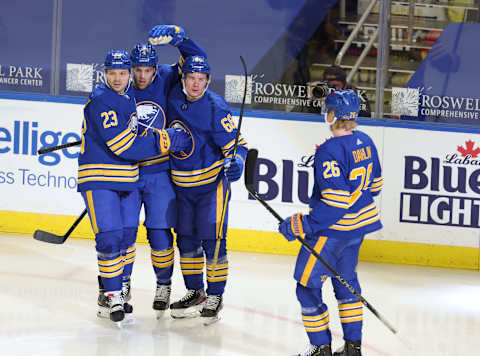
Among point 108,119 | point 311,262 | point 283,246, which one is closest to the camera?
point 311,262

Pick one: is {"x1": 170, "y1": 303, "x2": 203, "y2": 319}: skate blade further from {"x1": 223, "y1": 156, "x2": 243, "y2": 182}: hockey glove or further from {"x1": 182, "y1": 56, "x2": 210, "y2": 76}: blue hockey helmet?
{"x1": 182, "y1": 56, "x2": 210, "y2": 76}: blue hockey helmet

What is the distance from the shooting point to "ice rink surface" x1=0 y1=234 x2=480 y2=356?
3.91 metres

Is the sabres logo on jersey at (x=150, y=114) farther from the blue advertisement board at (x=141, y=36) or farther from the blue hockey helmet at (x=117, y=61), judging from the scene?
the blue advertisement board at (x=141, y=36)

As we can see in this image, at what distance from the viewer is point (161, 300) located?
172 inches

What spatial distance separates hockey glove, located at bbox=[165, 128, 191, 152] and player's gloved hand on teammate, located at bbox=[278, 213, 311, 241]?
2.82 feet

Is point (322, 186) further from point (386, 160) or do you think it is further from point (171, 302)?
point (386, 160)

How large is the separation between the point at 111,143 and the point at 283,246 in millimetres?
2477

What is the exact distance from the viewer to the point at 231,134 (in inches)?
164

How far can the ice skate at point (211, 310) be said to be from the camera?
4.27 meters

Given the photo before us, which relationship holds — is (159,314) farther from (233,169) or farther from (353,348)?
(353,348)

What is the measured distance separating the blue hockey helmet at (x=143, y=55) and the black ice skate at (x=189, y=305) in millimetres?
1200

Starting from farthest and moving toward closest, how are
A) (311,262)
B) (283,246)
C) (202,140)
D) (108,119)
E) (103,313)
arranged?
(283,246)
(103,313)
(202,140)
(108,119)
(311,262)

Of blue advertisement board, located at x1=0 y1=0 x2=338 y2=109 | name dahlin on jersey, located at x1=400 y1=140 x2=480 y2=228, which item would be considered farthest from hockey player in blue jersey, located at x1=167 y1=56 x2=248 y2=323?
name dahlin on jersey, located at x1=400 y1=140 x2=480 y2=228

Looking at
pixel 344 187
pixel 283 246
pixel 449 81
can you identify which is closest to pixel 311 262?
pixel 344 187
